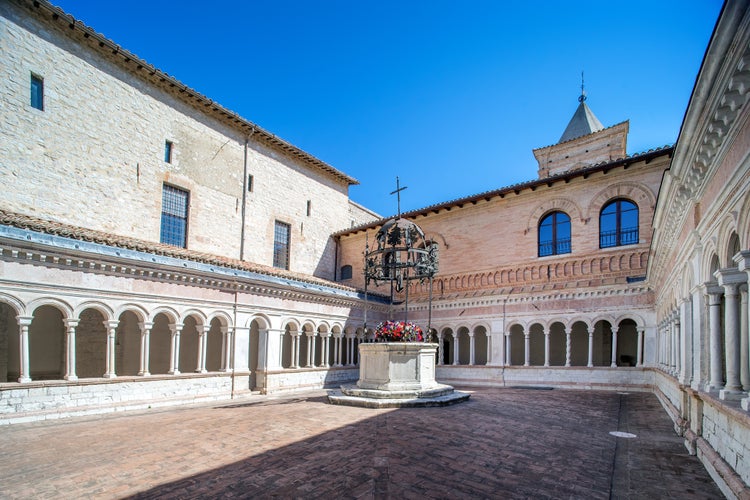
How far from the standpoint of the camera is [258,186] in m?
23.1

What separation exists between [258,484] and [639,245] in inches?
701

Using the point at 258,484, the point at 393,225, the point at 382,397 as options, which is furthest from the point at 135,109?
the point at 258,484

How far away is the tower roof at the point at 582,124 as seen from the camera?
30987mm

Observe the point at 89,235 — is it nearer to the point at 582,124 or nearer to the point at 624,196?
the point at 624,196

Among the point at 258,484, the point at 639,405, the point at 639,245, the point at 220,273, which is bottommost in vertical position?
the point at 639,405

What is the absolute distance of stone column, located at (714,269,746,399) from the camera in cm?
604

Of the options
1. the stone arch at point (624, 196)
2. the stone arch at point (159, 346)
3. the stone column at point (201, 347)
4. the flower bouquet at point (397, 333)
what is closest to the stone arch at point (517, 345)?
the stone arch at point (624, 196)

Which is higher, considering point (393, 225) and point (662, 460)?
point (393, 225)

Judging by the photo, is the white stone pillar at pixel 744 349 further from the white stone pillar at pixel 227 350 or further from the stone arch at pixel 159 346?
the stone arch at pixel 159 346

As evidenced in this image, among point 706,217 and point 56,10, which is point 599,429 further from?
point 56,10

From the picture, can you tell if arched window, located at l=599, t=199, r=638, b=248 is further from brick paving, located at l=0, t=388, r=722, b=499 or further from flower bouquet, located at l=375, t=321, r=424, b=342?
flower bouquet, located at l=375, t=321, r=424, b=342

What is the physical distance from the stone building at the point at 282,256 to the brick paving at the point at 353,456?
1264 mm

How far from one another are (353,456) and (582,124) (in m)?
31.2

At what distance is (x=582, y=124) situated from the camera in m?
31.5
